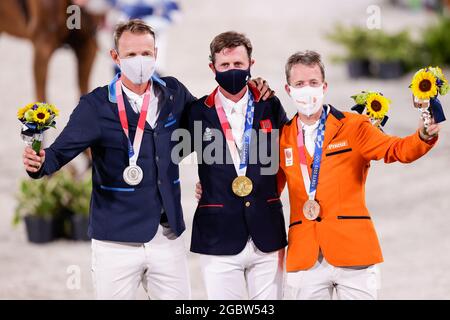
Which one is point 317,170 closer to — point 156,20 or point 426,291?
point 426,291

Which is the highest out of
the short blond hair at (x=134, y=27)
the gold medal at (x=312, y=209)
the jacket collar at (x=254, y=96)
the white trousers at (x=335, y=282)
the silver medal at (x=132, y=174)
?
the short blond hair at (x=134, y=27)

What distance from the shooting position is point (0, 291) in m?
7.19

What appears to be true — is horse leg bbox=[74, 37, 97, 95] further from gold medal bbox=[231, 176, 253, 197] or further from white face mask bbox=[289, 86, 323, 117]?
white face mask bbox=[289, 86, 323, 117]

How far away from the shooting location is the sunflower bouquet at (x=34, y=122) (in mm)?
4172

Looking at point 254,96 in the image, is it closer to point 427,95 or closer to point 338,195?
point 338,195

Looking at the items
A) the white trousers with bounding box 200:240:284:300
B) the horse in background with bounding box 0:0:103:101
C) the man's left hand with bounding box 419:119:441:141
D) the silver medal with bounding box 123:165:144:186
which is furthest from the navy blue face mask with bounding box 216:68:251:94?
the horse in background with bounding box 0:0:103:101

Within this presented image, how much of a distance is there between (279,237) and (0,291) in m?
3.37

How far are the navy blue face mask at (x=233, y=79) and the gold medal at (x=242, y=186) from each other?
37 cm

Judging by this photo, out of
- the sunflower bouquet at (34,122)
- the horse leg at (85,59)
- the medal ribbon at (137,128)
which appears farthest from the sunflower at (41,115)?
the horse leg at (85,59)

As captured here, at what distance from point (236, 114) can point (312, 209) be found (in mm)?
518

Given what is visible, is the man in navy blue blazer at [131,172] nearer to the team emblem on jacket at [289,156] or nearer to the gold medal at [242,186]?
the gold medal at [242,186]

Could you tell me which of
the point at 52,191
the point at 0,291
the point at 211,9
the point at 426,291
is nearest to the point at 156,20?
the point at 52,191

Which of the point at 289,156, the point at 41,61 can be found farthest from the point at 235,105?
the point at 41,61

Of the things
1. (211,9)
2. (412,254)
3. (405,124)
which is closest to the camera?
(412,254)
